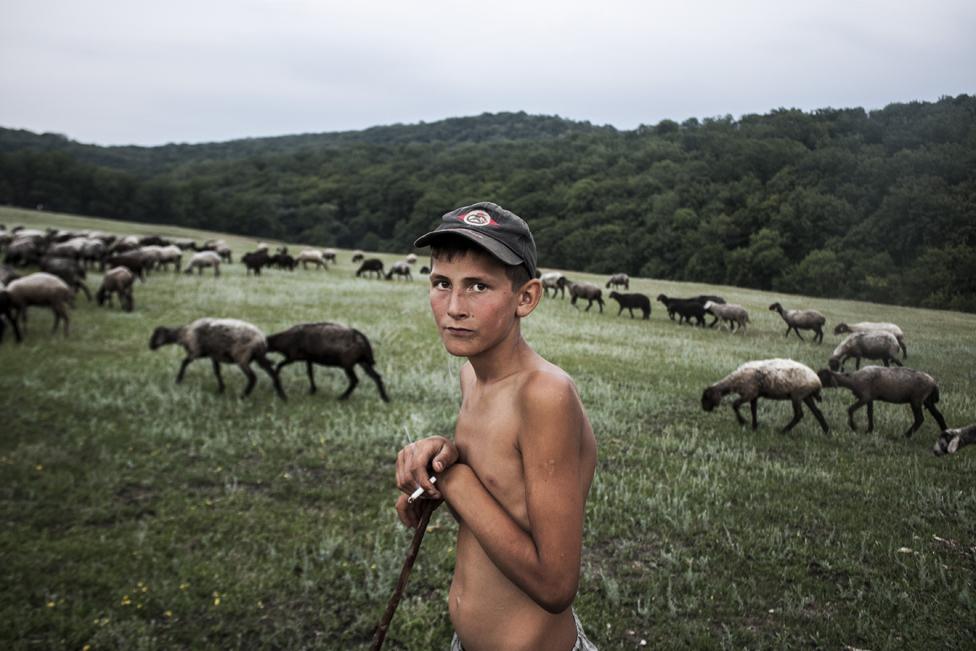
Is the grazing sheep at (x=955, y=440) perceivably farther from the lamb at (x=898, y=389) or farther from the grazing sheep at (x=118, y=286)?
the grazing sheep at (x=118, y=286)

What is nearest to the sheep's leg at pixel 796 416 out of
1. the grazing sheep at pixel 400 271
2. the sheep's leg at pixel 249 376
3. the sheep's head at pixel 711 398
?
the sheep's head at pixel 711 398

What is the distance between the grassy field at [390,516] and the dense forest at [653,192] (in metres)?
1.53

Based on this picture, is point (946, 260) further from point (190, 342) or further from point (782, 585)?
point (190, 342)

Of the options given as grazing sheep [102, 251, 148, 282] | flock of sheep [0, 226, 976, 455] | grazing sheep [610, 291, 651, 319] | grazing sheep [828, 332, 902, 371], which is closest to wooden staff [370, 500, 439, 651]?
flock of sheep [0, 226, 976, 455]

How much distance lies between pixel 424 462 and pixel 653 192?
48.5 metres

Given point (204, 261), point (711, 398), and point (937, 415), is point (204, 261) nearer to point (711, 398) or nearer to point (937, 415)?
point (711, 398)

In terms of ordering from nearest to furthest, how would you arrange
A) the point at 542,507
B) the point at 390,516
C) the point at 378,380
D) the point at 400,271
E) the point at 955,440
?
the point at 542,507 → the point at 955,440 → the point at 390,516 → the point at 378,380 → the point at 400,271

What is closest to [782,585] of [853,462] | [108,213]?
[853,462]

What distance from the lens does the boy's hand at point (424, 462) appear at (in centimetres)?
152

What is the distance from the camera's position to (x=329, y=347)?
31.4 feet

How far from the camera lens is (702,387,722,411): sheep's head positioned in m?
9.14

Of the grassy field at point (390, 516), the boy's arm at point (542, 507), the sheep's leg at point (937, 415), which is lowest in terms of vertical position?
the grassy field at point (390, 516)

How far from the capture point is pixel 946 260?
22.6ft

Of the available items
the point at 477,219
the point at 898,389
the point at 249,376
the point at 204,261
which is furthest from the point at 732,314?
the point at 204,261
